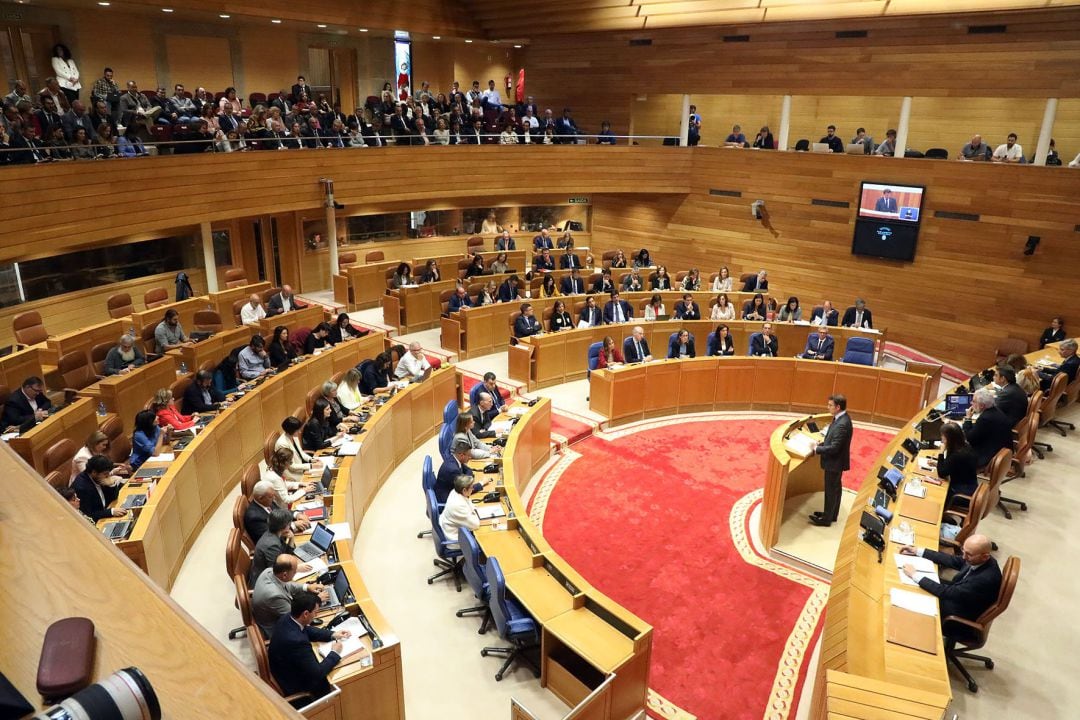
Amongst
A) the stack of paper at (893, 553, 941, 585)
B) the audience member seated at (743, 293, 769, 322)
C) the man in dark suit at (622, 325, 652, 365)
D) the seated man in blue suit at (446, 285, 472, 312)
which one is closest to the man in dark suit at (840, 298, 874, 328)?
the audience member seated at (743, 293, 769, 322)

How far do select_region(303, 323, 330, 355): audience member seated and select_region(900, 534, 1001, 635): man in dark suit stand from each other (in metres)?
8.47

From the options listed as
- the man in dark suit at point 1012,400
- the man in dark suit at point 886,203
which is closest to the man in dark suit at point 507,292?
the man in dark suit at point 886,203

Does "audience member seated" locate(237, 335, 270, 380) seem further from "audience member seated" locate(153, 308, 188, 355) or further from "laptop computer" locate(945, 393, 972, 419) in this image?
"laptop computer" locate(945, 393, 972, 419)

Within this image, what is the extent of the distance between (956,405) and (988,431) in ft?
5.00

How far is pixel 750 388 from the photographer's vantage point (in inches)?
443

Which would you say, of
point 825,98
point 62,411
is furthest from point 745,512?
point 825,98

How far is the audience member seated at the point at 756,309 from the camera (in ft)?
42.6

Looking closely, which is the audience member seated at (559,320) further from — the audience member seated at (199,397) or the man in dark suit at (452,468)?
the audience member seated at (199,397)

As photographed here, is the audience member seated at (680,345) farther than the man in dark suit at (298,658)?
Yes

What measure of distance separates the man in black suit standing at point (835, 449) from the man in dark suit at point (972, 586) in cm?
223

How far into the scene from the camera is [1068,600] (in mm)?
6172

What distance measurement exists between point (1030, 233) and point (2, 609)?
15.3 meters

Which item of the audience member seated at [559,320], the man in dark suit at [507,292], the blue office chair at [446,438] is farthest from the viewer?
the man in dark suit at [507,292]

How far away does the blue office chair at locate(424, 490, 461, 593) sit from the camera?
6527mm
